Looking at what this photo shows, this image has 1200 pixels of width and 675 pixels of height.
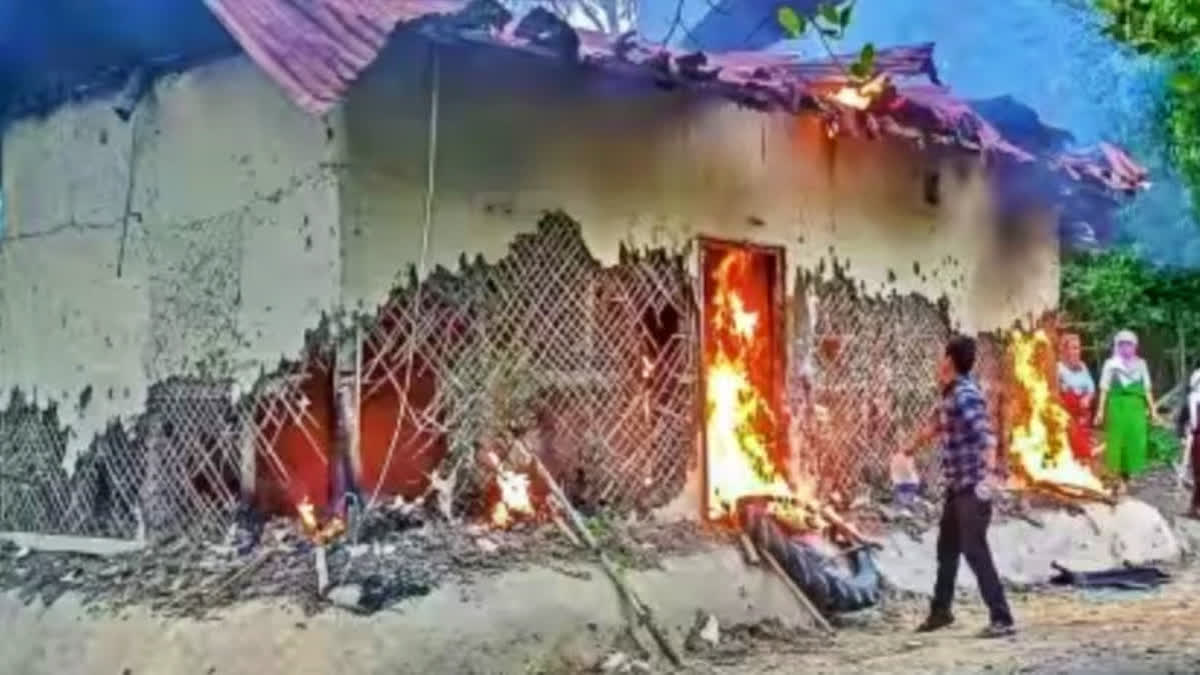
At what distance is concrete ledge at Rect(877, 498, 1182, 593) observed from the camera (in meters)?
11.1

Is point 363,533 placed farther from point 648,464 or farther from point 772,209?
point 772,209

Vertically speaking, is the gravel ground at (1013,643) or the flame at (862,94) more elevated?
the flame at (862,94)

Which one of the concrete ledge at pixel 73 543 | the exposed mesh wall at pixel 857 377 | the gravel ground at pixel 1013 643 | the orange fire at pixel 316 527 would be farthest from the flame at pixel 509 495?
the exposed mesh wall at pixel 857 377

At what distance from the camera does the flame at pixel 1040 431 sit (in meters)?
13.6

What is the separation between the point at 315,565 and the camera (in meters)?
8.28

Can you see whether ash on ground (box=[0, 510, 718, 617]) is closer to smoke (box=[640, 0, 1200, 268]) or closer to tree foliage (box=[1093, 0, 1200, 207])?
tree foliage (box=[1093, 0, 1200, 207])

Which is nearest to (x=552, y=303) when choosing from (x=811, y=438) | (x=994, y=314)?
(x=811, y=438)

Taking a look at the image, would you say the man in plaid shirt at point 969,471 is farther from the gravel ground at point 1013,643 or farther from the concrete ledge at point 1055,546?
the concrete ledge at point 1055,546

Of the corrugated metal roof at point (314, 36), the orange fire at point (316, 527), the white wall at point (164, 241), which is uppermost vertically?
the corrugated metal roof at point (314, 36)

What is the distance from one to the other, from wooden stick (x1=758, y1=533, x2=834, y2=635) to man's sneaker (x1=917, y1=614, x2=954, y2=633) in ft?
1.77

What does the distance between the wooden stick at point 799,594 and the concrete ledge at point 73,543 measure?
3663mm

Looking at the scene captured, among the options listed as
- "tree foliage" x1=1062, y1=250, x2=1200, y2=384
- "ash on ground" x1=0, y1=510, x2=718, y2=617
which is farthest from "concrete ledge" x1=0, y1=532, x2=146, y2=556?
"tree foliage" x1=1062, y1=250, x2=1200, y2=384

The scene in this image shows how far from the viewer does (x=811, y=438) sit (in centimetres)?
1135

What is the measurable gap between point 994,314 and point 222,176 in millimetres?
6844
